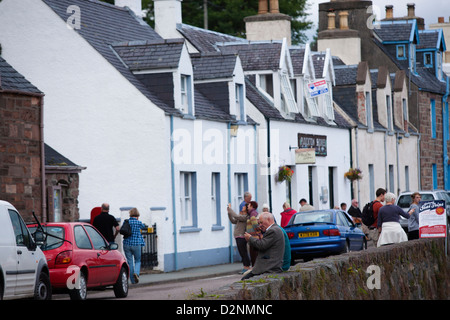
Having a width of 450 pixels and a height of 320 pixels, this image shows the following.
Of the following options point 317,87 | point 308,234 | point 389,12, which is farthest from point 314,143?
point 389,12

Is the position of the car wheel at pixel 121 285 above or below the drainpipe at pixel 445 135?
below

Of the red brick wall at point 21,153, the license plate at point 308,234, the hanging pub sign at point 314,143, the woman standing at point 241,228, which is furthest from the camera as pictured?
the hanging pub sign at point 314,143

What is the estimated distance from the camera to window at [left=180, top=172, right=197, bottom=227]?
2978cm

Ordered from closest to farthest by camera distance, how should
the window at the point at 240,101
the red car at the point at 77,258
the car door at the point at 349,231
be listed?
the red car at the point at 77,258
the car door at the point at 349,231
the window at the point at 240,101

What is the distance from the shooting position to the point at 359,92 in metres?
46.1

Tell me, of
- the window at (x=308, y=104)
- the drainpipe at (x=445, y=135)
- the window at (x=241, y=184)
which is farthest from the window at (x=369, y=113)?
the window at (x=241, y=184)

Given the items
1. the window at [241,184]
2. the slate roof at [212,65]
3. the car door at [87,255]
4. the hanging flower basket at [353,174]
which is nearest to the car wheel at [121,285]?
the car door at [87,255]

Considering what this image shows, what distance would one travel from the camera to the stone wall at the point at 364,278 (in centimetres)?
1109

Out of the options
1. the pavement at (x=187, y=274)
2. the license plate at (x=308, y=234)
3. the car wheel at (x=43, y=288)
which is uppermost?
the license plate at (x=308, y=234)

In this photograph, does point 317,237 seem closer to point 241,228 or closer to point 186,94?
point 241,228

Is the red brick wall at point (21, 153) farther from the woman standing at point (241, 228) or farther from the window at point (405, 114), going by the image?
the window at point (405, 114)

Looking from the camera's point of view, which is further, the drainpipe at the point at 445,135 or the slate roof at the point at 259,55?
the drainpipe at the point at 445,135

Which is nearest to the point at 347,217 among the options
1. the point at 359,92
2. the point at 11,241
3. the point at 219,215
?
the point at 219,215

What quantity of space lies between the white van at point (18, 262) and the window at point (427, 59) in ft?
146
